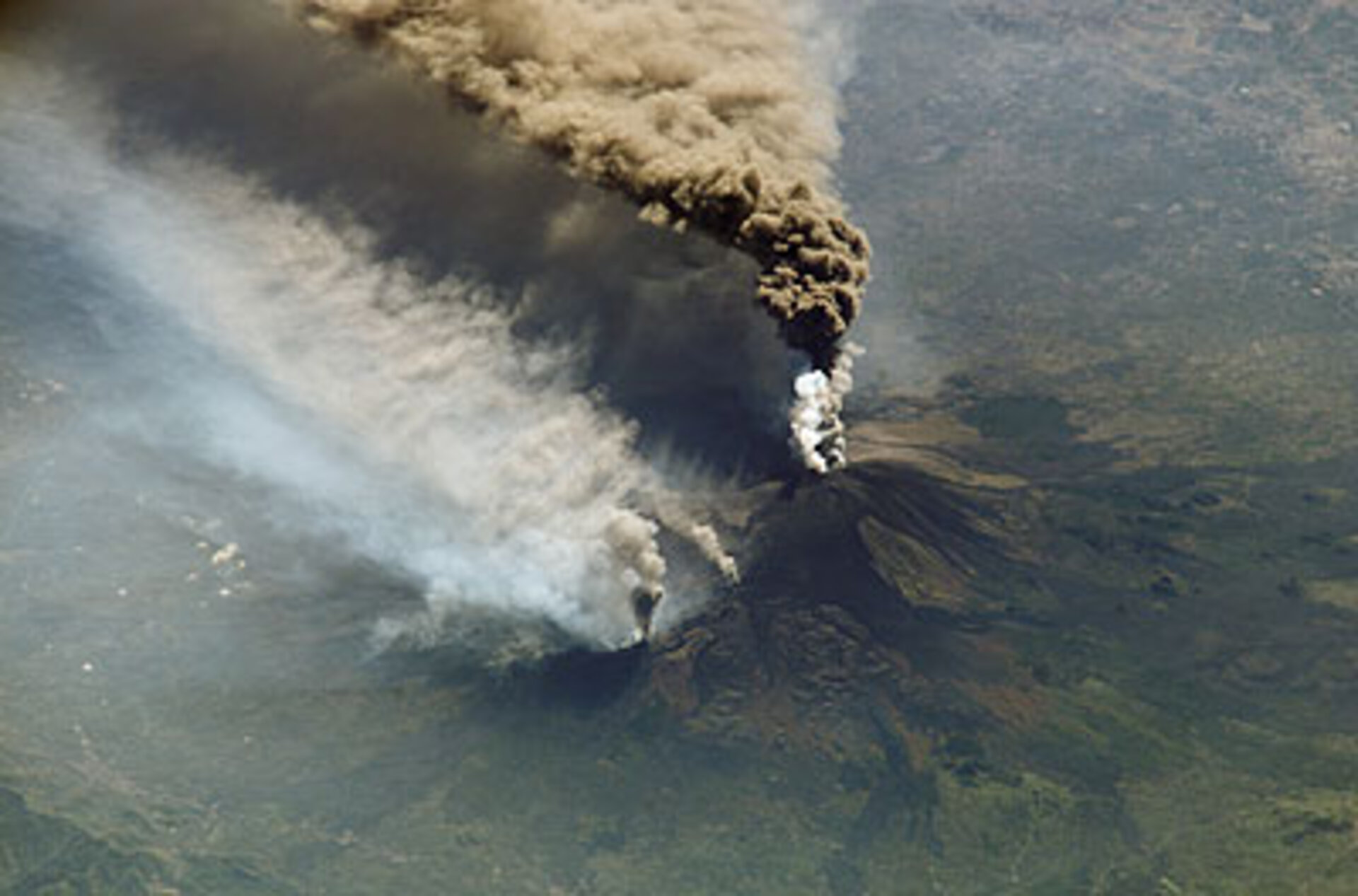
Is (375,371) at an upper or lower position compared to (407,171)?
lower

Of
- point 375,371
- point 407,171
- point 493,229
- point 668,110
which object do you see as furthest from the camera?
point 375,371

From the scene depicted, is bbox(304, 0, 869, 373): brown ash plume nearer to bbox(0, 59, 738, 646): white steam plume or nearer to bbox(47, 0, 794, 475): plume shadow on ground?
bbox(47, 0, 794, 475): plume shadow on ground

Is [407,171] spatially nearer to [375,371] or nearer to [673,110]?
[375,371]

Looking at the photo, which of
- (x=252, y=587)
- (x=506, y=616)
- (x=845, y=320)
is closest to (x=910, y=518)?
(x=506, y=616)

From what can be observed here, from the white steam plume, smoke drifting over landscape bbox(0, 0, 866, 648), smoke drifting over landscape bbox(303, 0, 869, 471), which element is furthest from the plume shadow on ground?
smoke drifting over landscape bbox(303, 0, 869, 471)

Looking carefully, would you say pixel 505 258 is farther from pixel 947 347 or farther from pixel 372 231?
pixel 947 347

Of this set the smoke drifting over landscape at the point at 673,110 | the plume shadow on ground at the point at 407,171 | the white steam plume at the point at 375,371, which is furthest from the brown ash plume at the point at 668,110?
the white steam plume at the point at 375,371

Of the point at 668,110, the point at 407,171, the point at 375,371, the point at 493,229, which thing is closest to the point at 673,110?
the point at 668,110

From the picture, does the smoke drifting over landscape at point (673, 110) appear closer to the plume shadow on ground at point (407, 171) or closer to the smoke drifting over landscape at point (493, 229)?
the smoke drifting over landscape at point (493, 229)

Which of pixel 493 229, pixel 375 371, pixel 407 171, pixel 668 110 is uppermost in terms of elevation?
pixel 668 110

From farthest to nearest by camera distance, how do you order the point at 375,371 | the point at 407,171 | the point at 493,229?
the point at 375,371, the point at 493,229, the point at 407,171
